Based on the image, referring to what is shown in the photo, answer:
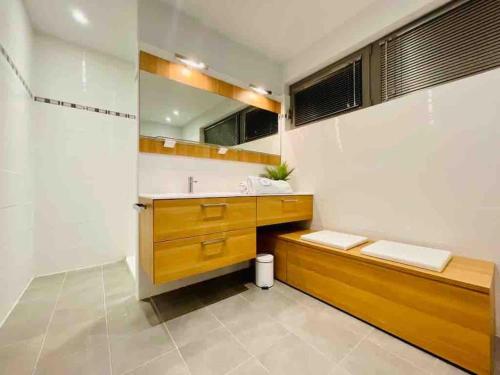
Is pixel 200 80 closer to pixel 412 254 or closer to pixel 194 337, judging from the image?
pixel 194 337

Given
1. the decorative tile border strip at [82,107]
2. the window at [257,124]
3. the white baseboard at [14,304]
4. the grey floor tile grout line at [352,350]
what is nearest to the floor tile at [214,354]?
the grey floor tile grout line at [352,350]

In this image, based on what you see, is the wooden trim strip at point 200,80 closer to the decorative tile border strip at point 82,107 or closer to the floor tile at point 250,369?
the decorative tile border strip at point 82,107

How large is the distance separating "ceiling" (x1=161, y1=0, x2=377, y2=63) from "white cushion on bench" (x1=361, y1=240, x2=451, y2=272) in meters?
1.96

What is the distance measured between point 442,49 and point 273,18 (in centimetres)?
135

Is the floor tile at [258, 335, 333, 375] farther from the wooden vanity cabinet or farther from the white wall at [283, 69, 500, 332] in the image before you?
the white wall at [283, 69, 500, 332]

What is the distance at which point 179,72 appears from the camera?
6.13ft

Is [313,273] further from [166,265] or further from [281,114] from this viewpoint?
[281,114]

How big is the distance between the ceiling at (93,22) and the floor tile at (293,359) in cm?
259

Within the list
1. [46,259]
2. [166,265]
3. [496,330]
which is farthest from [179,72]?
[496,330]

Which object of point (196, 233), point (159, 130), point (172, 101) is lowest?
point (196, 233)

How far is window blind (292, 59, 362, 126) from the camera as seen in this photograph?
2.07 meters

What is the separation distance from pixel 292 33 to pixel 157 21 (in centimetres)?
124

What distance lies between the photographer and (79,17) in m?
1.89

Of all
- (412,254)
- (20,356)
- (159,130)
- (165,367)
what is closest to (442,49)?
(412,254)
